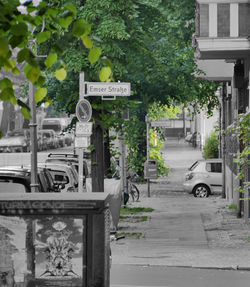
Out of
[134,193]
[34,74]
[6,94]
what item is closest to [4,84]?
[6,94]

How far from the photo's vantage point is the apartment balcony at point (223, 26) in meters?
21.3

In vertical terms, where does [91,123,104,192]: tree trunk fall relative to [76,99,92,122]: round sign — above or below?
below

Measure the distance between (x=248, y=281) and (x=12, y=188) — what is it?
6.29 meters

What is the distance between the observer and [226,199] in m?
33.2

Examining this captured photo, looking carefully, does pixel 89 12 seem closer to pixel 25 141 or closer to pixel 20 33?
pixel 20 33

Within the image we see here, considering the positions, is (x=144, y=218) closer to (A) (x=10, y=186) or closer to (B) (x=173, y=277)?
(A) (x=10, y=186)

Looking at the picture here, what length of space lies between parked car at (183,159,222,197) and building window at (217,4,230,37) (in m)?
14.4

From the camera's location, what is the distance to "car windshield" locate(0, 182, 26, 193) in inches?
723

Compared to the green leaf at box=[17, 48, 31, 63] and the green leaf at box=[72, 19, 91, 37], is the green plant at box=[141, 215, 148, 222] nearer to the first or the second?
the green leaf at box=[72, 19, 91, 37]

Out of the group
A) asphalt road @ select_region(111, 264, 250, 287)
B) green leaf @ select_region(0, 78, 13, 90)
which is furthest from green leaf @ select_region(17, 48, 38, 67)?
asphalt road @ select_region(111, 264, 250, 287)

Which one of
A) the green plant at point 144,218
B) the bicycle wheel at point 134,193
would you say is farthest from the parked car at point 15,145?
the green plant at point 144,218

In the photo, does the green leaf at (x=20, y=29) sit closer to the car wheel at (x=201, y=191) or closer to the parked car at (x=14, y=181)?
the parked car at (x=14, y=181)

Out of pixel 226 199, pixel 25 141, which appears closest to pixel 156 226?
pixel 226 199

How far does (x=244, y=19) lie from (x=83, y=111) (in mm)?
4548
